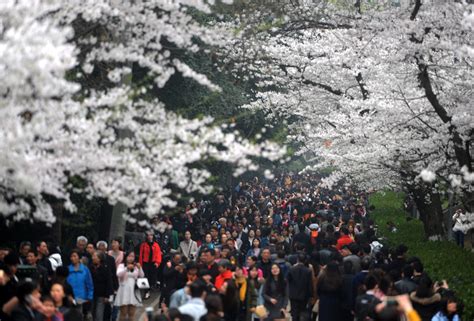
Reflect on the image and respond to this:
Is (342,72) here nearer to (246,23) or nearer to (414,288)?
(246,23)

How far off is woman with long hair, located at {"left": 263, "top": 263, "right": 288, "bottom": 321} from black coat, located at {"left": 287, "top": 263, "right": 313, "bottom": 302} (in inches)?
16.0

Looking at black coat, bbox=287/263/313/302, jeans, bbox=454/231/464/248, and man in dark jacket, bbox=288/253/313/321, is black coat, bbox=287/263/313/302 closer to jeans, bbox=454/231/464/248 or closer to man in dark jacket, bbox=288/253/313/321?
man in dark jacket, bbox=288/253/313/321

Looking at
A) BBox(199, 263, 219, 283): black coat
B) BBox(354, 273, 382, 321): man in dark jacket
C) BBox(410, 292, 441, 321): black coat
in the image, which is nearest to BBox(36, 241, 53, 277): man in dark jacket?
BBox(199, 263, 219, 283): black coat

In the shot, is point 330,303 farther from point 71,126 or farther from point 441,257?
point 71,126

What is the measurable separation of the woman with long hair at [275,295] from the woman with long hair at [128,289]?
2.43 meters

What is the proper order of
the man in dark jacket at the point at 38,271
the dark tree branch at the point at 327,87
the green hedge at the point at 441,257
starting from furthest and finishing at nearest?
the dark tree branch at the point at 327,87 → the green hedge at the point at 441,257 → the man in dark jacket at the point at 38,271

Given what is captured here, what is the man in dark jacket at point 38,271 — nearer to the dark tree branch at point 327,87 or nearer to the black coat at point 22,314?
the black coat at point 22,314

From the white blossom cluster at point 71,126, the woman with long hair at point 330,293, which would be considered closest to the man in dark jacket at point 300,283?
the woman with long hair at point 330,293

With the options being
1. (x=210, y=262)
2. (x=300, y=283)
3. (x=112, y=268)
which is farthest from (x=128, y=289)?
(x=300, y=283)

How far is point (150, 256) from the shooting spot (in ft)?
69.4

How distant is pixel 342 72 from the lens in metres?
→ 26.2

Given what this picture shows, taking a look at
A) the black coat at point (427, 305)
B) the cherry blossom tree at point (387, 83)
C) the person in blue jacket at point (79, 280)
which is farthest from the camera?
the cherry blossom tree at point (387, 83)

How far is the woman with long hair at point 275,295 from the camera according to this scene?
15141 millimetres

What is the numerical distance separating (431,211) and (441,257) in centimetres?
505
